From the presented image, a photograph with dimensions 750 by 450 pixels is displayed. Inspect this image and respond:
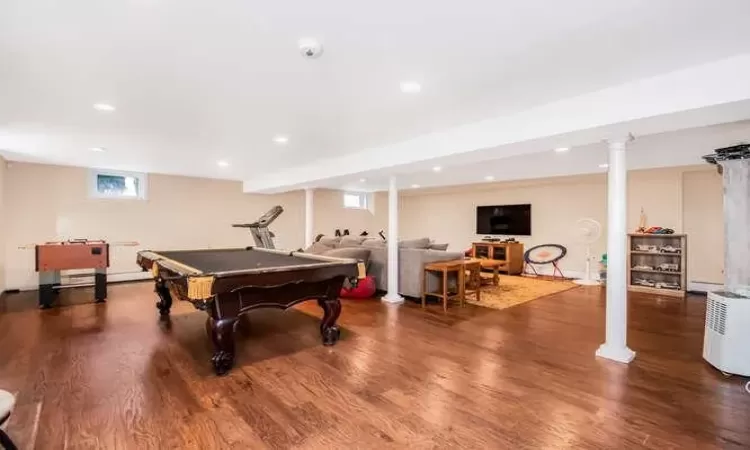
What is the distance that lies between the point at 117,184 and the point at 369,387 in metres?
6.76

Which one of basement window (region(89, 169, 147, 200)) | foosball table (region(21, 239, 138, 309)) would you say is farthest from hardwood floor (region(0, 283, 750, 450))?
basement window (region(89, 169, 147, 200))

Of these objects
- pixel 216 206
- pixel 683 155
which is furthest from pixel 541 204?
pixel 216 206

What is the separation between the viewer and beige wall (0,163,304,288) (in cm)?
589

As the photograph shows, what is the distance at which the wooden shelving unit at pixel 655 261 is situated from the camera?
19.0ft

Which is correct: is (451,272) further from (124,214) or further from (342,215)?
(124,214)

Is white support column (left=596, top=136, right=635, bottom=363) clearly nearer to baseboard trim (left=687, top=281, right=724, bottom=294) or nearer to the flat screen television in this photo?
baseboard trim (left=687, top=281, right=724, bottom=294)

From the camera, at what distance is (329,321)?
343 centimetres

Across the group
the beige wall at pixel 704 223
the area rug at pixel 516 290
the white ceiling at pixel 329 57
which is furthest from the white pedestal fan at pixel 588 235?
the white ceiling at pixel 329 57

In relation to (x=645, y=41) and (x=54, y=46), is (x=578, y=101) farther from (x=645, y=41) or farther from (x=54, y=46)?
(x=54, y=46)

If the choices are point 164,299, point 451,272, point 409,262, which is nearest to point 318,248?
point 409,262

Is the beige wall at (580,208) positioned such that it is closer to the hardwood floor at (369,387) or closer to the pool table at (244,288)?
the hardwood floor at (369,387)

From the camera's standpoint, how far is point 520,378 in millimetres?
2693

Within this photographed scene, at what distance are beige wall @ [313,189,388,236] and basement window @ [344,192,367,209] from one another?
0.13m

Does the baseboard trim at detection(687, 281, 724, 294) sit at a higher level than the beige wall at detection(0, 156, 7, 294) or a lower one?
lower
